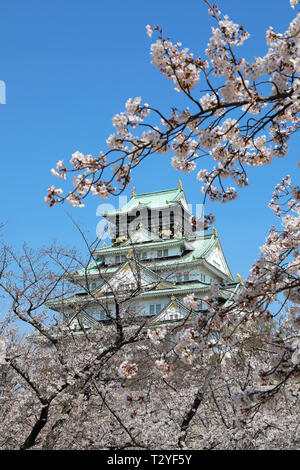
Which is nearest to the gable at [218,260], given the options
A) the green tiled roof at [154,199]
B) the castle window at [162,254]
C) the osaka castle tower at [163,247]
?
the osaka castle tower at [163,247]

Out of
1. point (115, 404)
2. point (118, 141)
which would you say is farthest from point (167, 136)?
point (115, 404)

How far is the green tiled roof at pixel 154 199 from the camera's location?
124 feet

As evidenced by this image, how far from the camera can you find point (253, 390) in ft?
11.5

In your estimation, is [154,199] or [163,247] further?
[154,199]

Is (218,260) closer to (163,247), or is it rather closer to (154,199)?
(163,247)

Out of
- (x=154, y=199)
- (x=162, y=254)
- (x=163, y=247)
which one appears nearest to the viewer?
(x=163, y=247)

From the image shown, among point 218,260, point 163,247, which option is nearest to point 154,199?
point 163,247

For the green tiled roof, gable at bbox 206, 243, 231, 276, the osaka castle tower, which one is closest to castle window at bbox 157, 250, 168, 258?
the osaka castle tower

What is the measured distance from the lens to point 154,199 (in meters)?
40.2

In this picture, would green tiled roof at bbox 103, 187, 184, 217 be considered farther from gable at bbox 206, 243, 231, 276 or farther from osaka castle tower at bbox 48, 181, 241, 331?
gable at bbox 206, 243, 231, 276

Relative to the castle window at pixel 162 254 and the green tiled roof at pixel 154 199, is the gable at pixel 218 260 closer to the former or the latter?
the castle window at pixel 162 254

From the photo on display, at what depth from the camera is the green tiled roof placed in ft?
124

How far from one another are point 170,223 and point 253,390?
111 ft

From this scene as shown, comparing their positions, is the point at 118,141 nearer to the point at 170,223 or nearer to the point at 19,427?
A: the point at 19,427
